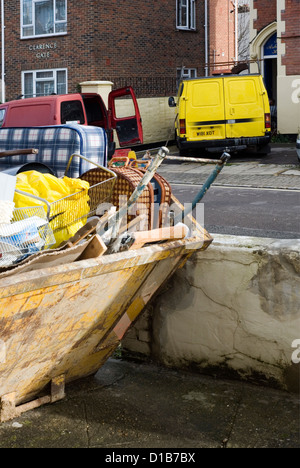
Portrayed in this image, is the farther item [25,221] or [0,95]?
[0,95]

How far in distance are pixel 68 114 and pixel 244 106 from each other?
4971 mm

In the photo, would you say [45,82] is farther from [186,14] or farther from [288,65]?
[288,65]

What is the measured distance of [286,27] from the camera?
2272 cm

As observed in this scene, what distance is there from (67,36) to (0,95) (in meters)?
4.25

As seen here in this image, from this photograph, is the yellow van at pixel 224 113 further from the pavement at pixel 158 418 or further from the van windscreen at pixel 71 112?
the pavement at pixel 158 418

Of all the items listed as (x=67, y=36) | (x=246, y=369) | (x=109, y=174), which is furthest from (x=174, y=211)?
(x=67, y=36)

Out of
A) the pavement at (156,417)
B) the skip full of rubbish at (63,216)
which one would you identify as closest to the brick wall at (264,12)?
the skip full of rubbish at (63,216)

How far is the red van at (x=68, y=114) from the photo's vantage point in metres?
15.6

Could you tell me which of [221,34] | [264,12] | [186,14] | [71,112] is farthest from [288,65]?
[221,34]

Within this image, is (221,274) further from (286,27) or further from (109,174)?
(286,27)

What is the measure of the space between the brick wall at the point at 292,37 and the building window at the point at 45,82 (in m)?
8.46

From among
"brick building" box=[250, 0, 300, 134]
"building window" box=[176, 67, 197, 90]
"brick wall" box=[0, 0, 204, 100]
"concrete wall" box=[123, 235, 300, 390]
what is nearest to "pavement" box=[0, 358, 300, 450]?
"concrete wall" box=[123, 235, 300, 390]

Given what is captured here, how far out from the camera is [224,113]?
18.3 metres
